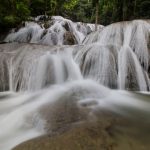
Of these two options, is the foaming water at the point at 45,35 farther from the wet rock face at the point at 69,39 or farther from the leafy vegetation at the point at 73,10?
the leafy vegetation at the point at 73,10

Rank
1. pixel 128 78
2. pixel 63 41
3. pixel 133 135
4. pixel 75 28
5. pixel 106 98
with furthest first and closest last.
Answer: pixel 75 28 → pixel 63 41 → pixel 128 78 → pixel 106 98 → pixel 133 135

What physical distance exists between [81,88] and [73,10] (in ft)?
103

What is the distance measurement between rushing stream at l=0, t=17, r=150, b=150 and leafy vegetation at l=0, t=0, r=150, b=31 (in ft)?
20.4

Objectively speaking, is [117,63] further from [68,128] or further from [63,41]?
[63,41]

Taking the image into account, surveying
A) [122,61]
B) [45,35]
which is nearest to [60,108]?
[122,61]

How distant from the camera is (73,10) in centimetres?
3641

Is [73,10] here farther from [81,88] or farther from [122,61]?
[81,88]

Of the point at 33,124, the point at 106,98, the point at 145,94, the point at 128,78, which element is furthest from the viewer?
the point at 128,78

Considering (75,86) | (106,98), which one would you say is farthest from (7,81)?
(106,98)

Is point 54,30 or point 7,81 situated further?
point 54,30

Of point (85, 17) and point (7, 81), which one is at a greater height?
point (85, 17)

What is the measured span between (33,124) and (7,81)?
3871 millimetres

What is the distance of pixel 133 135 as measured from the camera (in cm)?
399

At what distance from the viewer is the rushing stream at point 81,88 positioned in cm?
427
